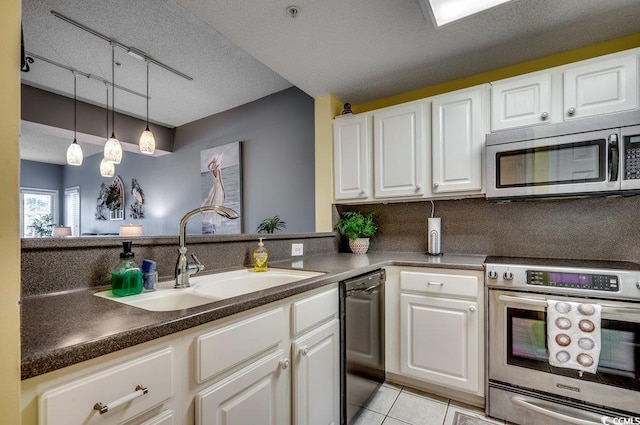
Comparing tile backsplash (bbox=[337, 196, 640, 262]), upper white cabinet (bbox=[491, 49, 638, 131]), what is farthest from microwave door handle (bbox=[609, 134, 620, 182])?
tile backsplash (bbox=[337, 196, 640, 262])

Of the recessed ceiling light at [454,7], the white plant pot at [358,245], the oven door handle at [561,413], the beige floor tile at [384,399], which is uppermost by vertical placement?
the recessed ceiling light at [454,7]

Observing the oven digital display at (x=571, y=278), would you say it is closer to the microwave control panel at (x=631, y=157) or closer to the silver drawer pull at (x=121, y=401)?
the microwave control panel at (x=631, y=157)

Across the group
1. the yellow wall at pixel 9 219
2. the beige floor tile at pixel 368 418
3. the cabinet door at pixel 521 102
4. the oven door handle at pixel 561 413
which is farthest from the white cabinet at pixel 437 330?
the yellow wall at pixel 9 219

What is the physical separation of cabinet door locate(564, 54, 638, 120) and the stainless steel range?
900mm

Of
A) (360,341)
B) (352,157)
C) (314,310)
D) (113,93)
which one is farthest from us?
(113,93)

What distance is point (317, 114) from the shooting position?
267 cm

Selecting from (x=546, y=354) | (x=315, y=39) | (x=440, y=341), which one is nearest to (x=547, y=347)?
(x=546, y=354)

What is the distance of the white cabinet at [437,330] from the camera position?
171 cm

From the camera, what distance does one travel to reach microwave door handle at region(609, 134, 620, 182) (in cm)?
155

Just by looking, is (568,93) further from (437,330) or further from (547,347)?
(437,330)

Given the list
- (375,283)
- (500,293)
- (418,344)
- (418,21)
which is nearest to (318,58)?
(418,21)

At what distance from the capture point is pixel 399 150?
2.27m

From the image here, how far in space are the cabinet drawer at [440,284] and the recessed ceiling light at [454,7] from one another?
4.78 feet

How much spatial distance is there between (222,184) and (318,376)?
9.86 feet
